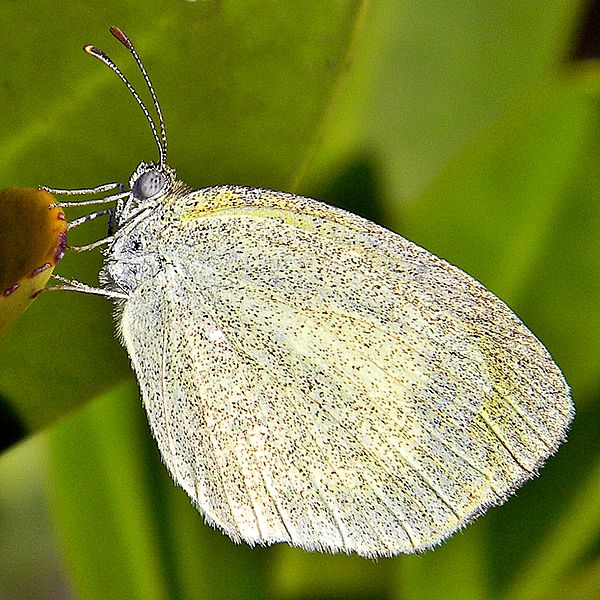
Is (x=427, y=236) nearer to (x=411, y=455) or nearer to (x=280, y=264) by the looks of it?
(x=280, y=264)

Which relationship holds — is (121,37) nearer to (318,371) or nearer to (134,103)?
(134,103)

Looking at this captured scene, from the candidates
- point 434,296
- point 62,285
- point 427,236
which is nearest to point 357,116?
point 427,236

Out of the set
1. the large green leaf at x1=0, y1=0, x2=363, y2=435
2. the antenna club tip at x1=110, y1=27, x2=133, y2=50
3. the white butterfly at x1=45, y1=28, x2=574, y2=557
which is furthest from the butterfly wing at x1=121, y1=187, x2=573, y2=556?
A: the antenna club tip at x1=110, y1=27, x2=133, y2=50

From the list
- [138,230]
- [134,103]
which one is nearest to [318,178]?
[138,230]

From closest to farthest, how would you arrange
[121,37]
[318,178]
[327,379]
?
[121,37] → [327,379] → [318,178]

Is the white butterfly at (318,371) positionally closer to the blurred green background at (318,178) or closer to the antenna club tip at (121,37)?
the blurred green background at (318,178)

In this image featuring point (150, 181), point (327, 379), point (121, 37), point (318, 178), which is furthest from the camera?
point (318, 178)

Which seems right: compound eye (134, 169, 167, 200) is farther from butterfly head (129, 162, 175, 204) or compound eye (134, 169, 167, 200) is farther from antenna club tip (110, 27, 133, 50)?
antenna club tip (110, 27, 133, 50)

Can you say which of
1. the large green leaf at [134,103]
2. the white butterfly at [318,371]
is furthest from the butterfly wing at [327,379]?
the large green leaf at [134,103]
